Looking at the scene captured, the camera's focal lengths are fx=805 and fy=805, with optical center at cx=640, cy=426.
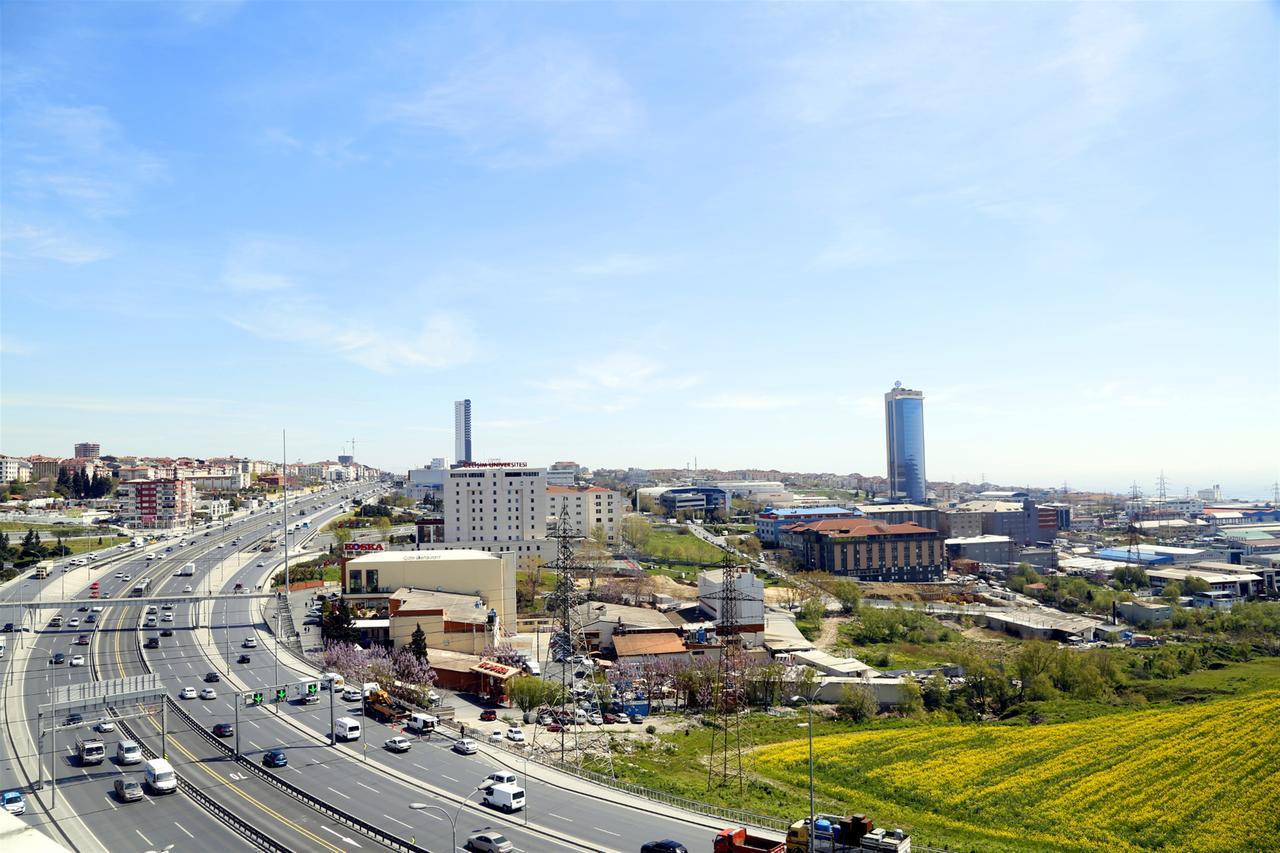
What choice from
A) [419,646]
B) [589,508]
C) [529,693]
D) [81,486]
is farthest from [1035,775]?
[81,486]

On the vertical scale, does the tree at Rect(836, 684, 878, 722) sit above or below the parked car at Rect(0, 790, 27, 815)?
below

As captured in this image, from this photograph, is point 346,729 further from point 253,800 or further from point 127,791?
point 127,791

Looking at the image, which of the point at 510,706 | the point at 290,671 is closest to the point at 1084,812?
the point at 510,706

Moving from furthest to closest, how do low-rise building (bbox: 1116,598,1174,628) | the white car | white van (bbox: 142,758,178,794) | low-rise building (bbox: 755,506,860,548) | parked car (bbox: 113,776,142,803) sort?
low-rise building (bbox: 755,506,860,548)
low-rise building (bbox: 1116,598,1174,628)
the white car
white van (bbox: 142,758,178,794)
parked car (bbox: 113,776,142,803)

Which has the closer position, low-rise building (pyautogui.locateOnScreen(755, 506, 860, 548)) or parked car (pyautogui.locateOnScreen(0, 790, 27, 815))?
parked car (pyautogui.locateOnScreen(0, 790, 27, 815))

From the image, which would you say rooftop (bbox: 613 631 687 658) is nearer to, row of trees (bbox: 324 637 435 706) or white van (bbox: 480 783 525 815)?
row of trees (bbox: 324 637 435 706)

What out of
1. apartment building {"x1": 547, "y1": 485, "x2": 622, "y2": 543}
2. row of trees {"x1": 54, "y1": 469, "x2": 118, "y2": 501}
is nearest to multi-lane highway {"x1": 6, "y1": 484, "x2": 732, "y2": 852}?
apartment building {"x1": 547, "y1": 485, "x2": 622, "y2": 543}

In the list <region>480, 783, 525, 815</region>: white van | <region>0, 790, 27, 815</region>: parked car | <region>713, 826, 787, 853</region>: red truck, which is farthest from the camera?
Answer: <region>480, 783, 525, 815</region>: white van

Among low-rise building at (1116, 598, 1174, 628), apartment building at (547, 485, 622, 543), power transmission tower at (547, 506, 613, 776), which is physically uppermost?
apartment building at (547, 485, 622, 543)
